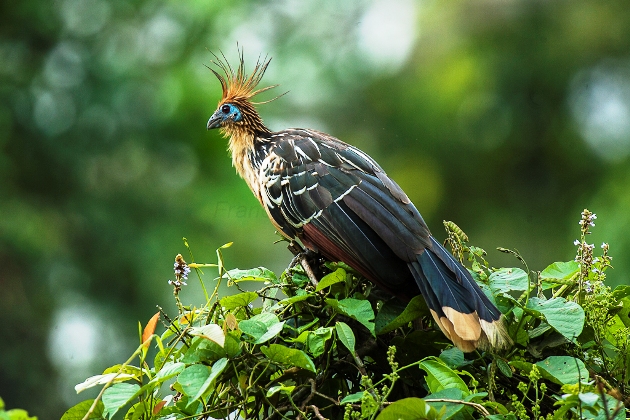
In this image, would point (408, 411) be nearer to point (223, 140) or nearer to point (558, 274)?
point (558, 274)

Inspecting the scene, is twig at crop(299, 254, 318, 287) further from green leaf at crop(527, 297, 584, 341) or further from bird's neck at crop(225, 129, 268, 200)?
bird's neck at crop(225, 129, 268, 200)

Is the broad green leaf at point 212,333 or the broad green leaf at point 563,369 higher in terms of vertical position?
the broad green leaf at point 212,333

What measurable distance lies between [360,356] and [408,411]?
29 cm

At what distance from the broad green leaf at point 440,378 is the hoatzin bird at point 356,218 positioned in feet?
0.35

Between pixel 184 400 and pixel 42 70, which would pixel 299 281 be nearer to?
pixel 184 400

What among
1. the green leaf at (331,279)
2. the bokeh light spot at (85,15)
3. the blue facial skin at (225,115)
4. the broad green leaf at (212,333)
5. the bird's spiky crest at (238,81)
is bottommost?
the broad green leaf at (212,333)

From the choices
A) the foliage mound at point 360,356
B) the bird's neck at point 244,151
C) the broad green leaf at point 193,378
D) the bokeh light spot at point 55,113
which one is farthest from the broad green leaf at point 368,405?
the bokeh light spot at point 55,113

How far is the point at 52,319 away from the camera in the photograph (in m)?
4.36

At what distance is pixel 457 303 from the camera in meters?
1.25

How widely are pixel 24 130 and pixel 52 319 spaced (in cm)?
119

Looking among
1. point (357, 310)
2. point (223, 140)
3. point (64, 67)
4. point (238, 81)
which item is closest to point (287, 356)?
point (357, 310)

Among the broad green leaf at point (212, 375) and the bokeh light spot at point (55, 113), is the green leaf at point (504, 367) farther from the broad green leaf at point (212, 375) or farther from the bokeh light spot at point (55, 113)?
the bokeh light spot at point (55, 113)

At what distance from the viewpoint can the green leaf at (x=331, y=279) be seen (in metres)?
1.23

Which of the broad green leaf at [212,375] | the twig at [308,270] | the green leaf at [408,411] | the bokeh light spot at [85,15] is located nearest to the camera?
the green leaf at [408,411]
